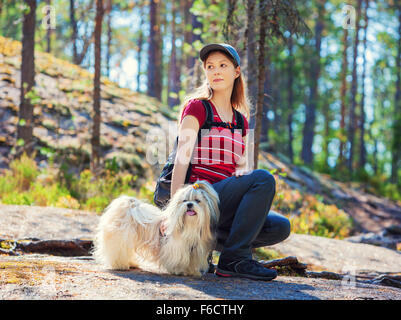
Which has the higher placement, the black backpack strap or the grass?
the black backpack strap

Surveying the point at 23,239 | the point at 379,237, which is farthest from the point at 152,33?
the point at 23,239

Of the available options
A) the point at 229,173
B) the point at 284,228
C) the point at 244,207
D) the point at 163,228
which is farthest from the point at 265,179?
the point at 163,228

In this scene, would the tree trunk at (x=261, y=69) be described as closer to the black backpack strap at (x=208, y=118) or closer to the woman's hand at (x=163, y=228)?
the black backpack strap at (x=208, y=118)

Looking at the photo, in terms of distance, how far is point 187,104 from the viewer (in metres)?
3.88

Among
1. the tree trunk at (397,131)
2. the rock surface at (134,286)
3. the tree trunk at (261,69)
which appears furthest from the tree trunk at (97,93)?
the tree trunk at (397,131)

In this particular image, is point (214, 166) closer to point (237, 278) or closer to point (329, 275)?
point (237, 278)

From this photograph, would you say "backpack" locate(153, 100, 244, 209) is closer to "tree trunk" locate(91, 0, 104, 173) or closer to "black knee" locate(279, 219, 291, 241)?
"black knee" locate(279, 219, 291, 241)

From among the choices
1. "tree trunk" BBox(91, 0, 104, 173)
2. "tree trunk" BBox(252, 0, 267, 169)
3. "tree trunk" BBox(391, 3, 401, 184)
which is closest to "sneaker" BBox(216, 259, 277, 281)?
"tree trunk" BBox(252, 0, 267, 169)

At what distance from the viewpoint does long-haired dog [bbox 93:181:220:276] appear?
11.2 ft

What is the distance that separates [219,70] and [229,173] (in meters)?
0.94

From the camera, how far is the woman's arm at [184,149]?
3656 mm

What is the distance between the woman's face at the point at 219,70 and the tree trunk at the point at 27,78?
674cm

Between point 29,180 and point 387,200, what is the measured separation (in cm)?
1282

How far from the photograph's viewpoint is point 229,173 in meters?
3.93
